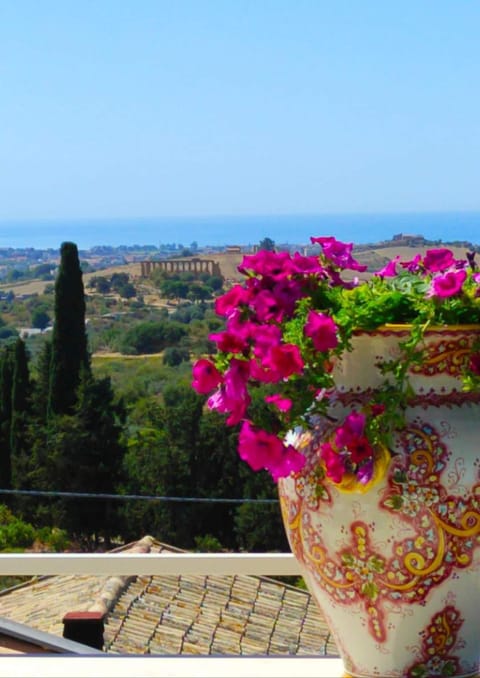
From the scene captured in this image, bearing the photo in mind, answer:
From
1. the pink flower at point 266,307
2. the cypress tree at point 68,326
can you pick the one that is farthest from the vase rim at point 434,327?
the cypress tree at point 68,326

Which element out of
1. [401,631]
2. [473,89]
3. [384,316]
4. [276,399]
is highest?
[473,89]

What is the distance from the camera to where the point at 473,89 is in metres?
73.8

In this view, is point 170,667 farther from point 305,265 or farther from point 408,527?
point 305,265

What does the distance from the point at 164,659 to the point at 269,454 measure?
1.66 feet

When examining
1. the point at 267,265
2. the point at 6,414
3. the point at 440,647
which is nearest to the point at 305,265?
the point at 267,265

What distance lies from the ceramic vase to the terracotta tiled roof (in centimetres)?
462

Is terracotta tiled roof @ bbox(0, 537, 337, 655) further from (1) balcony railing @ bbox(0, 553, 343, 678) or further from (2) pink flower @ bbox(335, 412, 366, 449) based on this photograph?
(2) pink flower @ bbox(335, 412, 366, 449)

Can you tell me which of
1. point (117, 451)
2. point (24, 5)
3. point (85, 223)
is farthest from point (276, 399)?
point (85, 223)

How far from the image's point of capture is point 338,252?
1522 millimetres

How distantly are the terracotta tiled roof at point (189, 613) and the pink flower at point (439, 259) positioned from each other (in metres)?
4.71

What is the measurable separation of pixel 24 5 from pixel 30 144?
36.2 meters

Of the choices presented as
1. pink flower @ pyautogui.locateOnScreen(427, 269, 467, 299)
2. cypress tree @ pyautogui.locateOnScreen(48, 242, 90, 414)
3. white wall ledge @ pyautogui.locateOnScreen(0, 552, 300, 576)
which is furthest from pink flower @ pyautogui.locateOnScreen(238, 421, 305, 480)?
cypress tree @ pyautogui.locateOnScreen(48, 242, 90, 414)

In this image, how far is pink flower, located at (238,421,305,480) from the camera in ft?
4.51

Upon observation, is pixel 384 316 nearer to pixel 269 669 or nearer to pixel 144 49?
pixel 269 669
